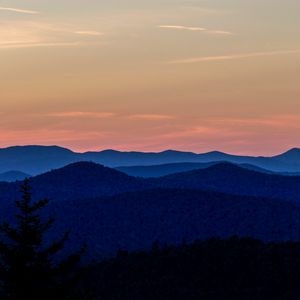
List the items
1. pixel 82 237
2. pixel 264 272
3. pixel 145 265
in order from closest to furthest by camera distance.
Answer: pixel 264 272 → pixel 145 265 → pixel 82 237

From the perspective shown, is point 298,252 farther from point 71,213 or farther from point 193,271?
point 71,213

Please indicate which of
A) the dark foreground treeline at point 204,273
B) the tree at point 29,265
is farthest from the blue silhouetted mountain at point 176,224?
the tree at point 29,265

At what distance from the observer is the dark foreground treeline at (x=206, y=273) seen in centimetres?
10220

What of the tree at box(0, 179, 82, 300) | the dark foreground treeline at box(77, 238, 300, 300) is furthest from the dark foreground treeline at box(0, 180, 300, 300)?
Answer: the tree at box(0, 179, 82, 300)

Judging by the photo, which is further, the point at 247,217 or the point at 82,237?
the point at 247,217

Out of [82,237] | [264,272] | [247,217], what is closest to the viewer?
[264,272]

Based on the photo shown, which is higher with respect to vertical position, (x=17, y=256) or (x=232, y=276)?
(x=17, y=256)

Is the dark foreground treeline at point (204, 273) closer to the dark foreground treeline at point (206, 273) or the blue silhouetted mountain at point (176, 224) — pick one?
the dark foreground treeline at point (206, 273)

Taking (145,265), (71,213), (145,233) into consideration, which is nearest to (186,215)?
(145,233)

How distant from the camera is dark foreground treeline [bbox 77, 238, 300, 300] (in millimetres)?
102200

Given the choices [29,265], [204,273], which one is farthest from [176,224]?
[29,265]

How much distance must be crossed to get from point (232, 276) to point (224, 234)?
3057 inches

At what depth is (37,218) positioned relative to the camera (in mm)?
27969

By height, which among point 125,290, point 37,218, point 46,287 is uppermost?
point 37,218
